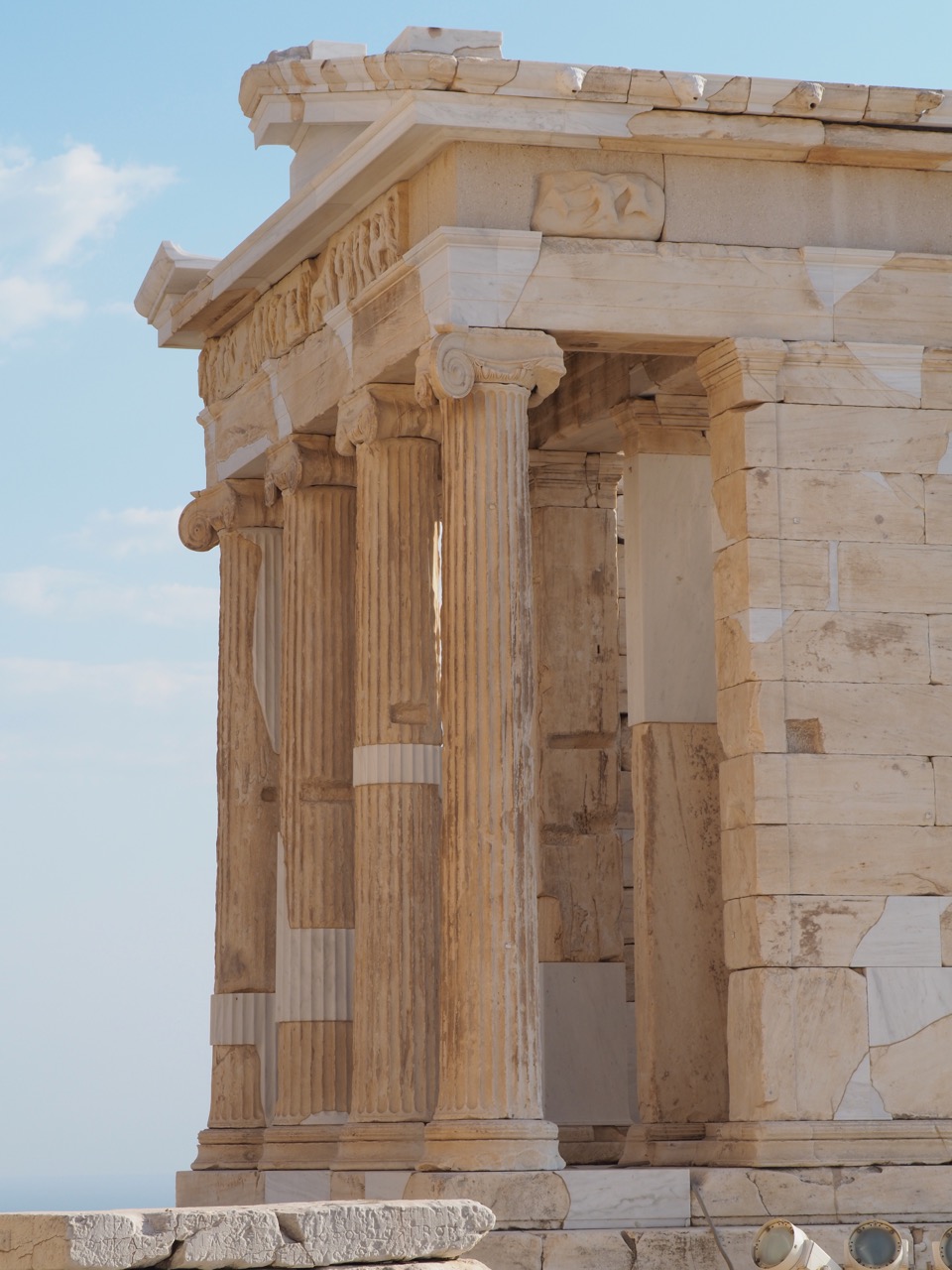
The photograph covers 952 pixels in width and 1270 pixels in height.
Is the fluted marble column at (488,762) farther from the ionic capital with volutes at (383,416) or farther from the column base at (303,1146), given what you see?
the column base at (303,1146)

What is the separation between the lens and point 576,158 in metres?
18.8

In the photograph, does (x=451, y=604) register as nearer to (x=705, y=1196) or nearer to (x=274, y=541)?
(x=705, y=1196)

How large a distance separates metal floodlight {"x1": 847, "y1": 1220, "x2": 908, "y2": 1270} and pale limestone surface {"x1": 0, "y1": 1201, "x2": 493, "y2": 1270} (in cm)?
283

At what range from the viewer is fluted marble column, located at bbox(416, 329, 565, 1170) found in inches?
687

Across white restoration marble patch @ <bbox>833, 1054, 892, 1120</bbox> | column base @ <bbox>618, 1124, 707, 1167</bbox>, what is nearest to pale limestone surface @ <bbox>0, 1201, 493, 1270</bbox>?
white restoration marble patch @ <bbox>833, 1054, 892, 1120</bbox>

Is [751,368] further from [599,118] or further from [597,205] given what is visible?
[599,118]

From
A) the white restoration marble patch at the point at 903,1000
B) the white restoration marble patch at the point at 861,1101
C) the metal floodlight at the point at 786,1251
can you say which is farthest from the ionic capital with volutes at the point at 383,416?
the metal floodlight at the point at 786,1251

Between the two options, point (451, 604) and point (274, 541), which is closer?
point (451, 604)

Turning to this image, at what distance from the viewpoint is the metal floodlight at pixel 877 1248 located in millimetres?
15203

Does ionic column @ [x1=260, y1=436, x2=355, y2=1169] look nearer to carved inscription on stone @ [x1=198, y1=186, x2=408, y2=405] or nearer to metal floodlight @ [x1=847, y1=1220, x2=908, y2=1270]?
carved inscription on stone @ [x1=198, y1=186, x2=408, y2=405]

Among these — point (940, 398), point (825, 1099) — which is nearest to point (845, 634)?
point (940, 398)

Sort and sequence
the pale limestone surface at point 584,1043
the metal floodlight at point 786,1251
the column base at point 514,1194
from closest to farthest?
the metal floodlight at point 786,1251
the column base at point 514,1194
the pale limestone surface at point 584,1043

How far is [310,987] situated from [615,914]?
3086 millimetres

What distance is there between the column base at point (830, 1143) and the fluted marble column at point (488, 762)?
146 centimetres
